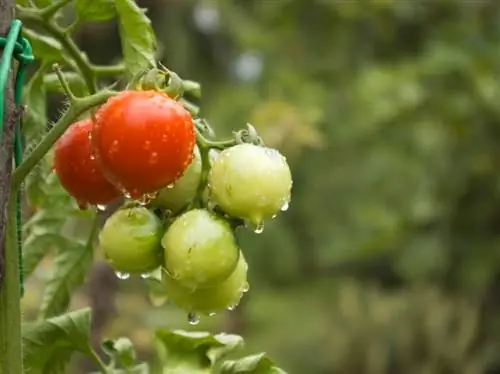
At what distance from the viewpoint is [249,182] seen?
0.84 meters

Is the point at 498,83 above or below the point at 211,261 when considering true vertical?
below

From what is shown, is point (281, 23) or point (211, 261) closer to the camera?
point (211, 261)

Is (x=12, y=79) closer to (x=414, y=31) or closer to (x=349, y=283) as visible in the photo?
(x=414, y=31)

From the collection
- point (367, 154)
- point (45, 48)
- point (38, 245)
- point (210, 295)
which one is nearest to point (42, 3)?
point (45, 48)

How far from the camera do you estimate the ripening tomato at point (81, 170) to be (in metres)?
0.94

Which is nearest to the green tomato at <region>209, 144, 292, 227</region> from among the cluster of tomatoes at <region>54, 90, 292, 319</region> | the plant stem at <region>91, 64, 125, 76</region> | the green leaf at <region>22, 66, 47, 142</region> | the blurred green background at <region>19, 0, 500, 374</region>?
the cluster of tomatoes at <region>54, 90, 292, 319</region>

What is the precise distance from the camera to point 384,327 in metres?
5.70

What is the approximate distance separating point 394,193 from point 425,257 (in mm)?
688

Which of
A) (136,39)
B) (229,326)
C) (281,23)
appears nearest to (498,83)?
(281,23)

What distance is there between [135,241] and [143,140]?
11 centimetres

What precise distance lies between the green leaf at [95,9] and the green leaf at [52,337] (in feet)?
0.97

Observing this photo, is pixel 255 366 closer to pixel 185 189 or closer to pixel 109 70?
pixel 185 189

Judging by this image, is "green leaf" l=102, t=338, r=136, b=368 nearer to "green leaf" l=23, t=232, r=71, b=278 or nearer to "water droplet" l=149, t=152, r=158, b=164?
"green leaf" l=23, t=232, r=71, b=278

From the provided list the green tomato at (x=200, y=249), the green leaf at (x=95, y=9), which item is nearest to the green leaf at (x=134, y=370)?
the green tomato at (x=200, y=249)
